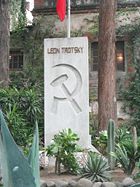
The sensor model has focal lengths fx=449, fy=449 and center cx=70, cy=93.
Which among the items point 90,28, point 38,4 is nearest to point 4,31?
point 90,28

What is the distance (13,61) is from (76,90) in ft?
39.2

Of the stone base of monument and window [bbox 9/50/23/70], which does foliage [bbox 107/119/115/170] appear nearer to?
the stone base of monument

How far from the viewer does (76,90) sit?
932 cm

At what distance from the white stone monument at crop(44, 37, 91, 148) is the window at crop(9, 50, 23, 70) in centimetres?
1134

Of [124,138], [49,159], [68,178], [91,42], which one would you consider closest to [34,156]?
[68,178]

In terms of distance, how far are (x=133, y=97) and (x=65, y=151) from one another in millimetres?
10627

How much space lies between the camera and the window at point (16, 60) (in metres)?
20.7

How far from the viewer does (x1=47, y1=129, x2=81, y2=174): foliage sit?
8.36 meters

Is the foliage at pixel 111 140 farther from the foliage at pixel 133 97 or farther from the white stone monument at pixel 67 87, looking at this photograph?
the foliage at pixel 133 97

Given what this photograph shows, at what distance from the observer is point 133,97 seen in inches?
733

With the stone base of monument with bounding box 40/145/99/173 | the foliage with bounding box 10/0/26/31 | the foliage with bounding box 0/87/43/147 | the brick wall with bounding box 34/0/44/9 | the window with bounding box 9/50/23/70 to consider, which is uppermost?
the brick wall with bounding box 34/0/44/9

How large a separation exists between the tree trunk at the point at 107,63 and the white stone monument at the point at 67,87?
4366 mm

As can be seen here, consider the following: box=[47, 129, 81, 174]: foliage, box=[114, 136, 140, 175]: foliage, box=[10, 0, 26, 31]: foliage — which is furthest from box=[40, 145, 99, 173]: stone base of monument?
box=[10, 0, 26, 31]: foliage

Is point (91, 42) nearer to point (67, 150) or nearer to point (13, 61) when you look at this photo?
point (13, 61)
